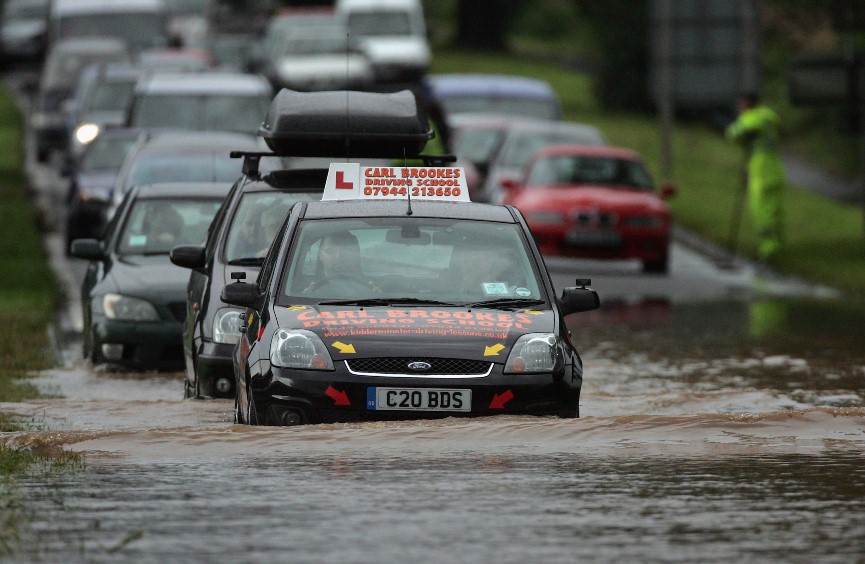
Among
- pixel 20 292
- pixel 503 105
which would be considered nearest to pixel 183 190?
pixel 20 292

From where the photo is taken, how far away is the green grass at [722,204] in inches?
1042

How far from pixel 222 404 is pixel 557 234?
1279 centimetres

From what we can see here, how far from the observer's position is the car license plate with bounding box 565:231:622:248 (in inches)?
1005

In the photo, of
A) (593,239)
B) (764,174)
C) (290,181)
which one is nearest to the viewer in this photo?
(290,181)

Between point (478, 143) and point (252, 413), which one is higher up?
point (252, 413)

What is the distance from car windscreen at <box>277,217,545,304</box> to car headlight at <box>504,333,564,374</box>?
1.92 ft

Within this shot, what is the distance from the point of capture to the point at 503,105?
39719 mm

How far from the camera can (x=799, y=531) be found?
8.20 meters

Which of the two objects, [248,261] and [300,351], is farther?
[248,261]

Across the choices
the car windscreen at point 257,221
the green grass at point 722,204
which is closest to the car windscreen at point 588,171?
the green grass at point 722,204

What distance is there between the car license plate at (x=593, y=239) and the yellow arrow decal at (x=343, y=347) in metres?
15.1

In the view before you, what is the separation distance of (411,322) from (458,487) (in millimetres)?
1775

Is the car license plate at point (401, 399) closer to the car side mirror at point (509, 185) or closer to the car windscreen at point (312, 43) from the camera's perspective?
the car side mirror at point (509, 185)

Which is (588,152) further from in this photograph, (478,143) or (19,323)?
(19,323)
